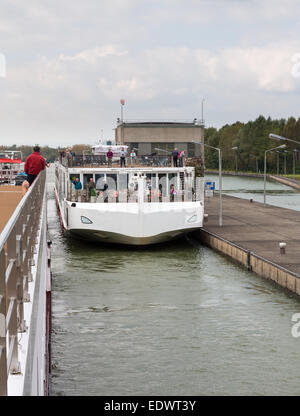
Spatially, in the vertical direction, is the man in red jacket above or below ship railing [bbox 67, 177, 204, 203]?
above

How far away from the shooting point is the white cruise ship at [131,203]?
27.2 meters

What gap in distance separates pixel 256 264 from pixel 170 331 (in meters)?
7.43

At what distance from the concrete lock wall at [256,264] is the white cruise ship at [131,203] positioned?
1.54 m

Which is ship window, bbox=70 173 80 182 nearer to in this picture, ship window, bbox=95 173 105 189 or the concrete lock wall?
ship window, bbox=95 173 105 189

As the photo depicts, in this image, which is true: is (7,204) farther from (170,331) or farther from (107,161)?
(107,161)

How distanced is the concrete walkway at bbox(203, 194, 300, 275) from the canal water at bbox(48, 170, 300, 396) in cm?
122

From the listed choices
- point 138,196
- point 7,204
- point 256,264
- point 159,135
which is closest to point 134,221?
point 138,196

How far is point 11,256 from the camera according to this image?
14.2ft

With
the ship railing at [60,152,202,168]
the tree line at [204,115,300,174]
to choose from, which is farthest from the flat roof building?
the ship railing at [60,152,202,168]

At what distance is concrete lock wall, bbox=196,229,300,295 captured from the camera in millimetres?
18891

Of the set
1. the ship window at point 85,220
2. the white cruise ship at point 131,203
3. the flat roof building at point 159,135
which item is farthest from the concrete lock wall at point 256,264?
the flat roof building at point 159,135

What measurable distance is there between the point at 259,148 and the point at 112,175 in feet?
408

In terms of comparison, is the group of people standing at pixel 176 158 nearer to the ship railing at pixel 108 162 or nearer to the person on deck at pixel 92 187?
the ship railing at pixel 108 162

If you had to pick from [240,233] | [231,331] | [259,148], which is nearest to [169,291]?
[231,331]
